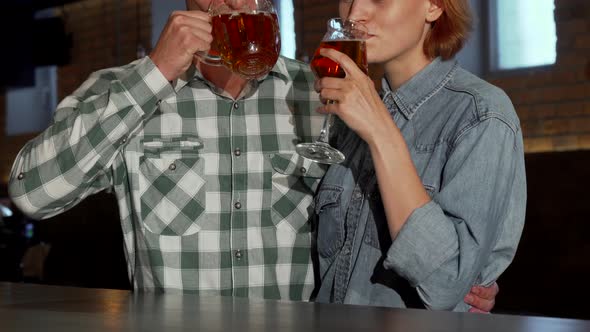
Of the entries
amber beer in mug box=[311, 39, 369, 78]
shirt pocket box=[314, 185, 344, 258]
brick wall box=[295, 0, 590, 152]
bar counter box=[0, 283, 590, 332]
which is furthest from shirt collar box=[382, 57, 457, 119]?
brick wall box=[295, 0, 590, 152]

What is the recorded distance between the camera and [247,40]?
153 centimetres

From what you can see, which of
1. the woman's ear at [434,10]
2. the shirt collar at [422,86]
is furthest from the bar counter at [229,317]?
the woman's ear at [434,10]

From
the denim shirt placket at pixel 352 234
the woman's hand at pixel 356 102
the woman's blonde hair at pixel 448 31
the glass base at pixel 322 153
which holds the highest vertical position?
the woman's blonde hair at pixel 448 31

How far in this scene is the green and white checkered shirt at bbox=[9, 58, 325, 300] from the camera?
183 centimetres

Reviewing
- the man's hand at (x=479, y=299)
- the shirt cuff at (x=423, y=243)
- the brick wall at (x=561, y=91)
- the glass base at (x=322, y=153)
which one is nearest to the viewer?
the shirt cuff at (x=423, y=243)

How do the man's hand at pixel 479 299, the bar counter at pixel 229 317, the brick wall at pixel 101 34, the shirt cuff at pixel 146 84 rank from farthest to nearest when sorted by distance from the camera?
the brick wall at pixel 101 34
the shirt cuff at pixel 146 84
the man's hand at pixel 479 299
the bar counter at pixel 229 317

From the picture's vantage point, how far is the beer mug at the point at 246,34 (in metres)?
1.52

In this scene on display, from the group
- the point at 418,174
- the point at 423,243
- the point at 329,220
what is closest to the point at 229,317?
the point at 423,243

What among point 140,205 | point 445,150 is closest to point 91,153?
point 140,205

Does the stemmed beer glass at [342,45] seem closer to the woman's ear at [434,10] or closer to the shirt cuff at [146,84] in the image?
the woman's ear at [434,10]

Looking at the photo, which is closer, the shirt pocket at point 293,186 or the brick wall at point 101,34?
the shirt pocket at point 293,186

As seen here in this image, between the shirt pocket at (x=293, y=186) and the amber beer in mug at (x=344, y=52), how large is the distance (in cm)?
40

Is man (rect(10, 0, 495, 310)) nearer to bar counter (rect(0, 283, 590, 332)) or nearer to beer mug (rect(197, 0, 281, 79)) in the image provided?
beer mug (rect(197, 0, 281, 79))

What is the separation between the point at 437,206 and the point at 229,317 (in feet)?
2.01
